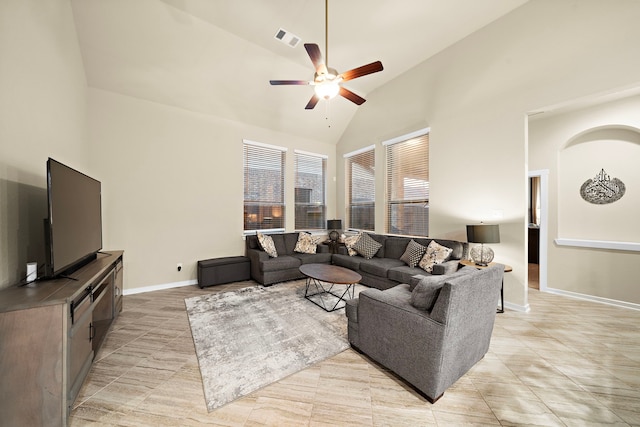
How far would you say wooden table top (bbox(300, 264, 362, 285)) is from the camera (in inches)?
118

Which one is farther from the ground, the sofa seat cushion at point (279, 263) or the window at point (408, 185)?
the window at point (408, 185)

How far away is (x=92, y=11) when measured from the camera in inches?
109

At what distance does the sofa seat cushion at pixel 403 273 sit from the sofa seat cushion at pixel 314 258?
1.55m

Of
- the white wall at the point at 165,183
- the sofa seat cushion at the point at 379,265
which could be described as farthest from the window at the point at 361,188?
the white wall at the point at 165,183

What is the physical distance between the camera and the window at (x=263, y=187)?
16.4 ft

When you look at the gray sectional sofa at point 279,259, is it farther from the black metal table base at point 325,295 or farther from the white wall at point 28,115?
the white wall at point 28,115

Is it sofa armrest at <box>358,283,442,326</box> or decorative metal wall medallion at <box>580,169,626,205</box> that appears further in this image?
decorative metal wall medallion at <box>580,169,626,205</box>

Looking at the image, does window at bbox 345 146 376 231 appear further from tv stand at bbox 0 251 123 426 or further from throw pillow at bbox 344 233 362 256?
tv stand at bbox 0 251 123 426

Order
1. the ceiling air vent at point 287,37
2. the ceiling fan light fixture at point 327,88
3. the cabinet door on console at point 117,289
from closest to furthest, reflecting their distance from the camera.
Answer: the ceiling fan light fixture at point 327,88
the cabinet door on console at point 117,289
the ceiling air vent at point 287,37

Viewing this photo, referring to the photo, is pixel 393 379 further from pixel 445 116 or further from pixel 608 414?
pixel 445 116

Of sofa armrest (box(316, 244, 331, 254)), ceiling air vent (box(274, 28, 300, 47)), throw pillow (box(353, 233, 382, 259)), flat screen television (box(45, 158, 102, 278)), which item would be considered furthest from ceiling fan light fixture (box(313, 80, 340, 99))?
sofa armrest (box(316, 244, 331, 254))

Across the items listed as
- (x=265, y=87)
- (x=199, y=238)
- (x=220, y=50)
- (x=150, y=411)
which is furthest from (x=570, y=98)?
(x=199, y=238)

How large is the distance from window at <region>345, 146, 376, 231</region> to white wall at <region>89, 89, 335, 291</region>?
2567 mm

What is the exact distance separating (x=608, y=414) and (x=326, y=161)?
581cm
